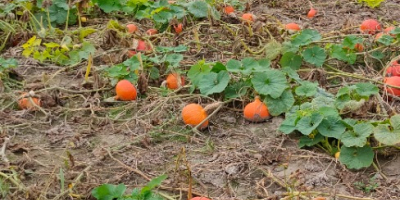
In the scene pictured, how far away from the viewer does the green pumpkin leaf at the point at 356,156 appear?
2977 millimetres

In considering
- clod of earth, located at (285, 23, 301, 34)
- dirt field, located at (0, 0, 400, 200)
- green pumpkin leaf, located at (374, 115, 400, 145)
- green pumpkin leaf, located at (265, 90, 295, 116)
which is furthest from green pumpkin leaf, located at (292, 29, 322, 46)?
green pumpkin leaf, located at (374, 115, 400, 145)

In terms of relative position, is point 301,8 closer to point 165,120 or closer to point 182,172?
point 165,120

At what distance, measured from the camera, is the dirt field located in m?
2.90

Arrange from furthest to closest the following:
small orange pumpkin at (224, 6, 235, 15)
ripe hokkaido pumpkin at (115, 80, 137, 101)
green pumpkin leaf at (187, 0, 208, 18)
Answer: small orange pumpkin at (224, 6, 235, 15) → green pumpkin leaf at (187, 0, 208, 18) → ripe hokkaido pumpkin at (115, 80, 137, 101)

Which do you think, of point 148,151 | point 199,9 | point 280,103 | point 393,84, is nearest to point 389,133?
Result: point 280,103

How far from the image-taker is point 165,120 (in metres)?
3.55

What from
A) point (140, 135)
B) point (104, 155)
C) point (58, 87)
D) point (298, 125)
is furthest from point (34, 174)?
point (298, 125)

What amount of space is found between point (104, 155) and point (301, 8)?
273cm

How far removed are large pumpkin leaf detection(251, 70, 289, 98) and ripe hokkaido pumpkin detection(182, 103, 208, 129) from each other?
308mm

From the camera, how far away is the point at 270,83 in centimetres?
354

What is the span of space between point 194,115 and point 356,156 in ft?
2.83

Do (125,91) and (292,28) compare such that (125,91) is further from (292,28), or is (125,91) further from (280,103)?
(292,28)

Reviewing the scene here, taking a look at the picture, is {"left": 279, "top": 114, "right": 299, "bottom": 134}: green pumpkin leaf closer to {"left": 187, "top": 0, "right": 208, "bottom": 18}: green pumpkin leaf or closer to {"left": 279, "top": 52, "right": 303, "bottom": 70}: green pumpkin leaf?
{"left": 279, "top": 52, "right": 303, "bottom": 70}: green pumpkin leaf

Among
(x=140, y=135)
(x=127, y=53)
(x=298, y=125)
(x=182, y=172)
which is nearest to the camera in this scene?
(x=182, y=172)
